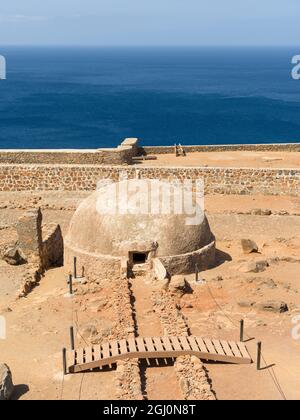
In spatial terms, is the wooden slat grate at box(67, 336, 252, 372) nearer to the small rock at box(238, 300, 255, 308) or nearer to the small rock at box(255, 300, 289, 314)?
the small rock at box(255, 300, 289, 314)

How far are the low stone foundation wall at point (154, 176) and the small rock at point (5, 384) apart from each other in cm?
1673

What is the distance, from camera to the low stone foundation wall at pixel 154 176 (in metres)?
25.9

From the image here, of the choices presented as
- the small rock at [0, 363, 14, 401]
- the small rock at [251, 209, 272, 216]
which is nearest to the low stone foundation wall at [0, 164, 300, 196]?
the small rock at [251, 209, 272, 216]

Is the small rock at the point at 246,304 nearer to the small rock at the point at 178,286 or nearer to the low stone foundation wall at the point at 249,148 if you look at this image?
the small rock at the point at 178,286

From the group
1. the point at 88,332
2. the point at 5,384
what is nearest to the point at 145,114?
the point at 88,332

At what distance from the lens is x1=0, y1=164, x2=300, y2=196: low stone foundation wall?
2589 cm

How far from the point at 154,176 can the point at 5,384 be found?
17.6 meters

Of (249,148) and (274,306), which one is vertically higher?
(249,148)

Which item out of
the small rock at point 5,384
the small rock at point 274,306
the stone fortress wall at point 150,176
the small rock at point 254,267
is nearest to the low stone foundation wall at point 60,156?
the stone fortress wall at point 150,176

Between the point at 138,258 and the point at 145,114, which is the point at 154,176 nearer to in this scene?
the point at 138,258

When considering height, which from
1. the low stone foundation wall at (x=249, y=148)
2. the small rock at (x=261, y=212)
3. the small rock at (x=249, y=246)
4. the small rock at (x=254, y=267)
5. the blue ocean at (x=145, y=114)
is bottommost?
the blue ocean at (x=145, y=114)

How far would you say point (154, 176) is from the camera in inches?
1038
